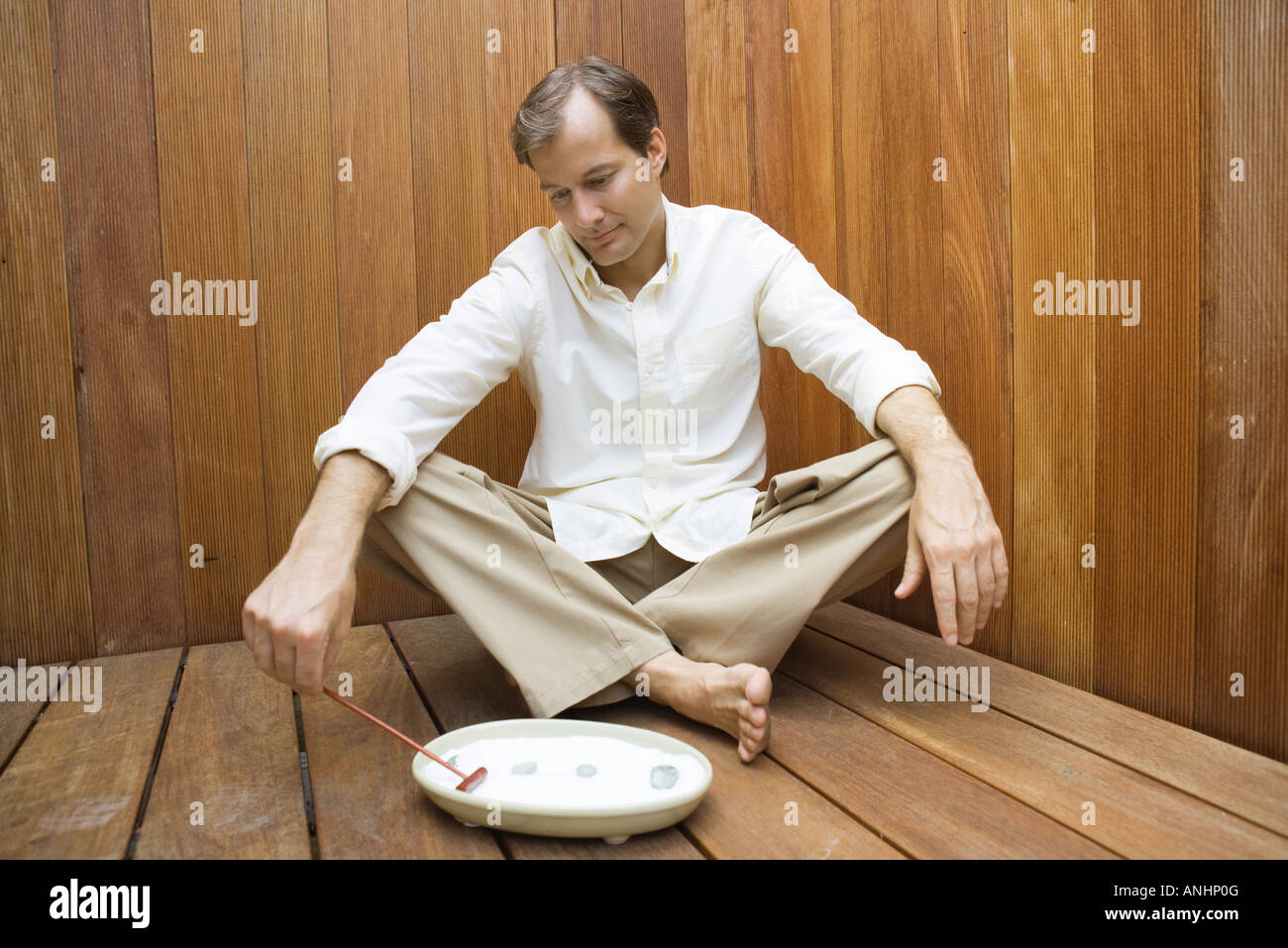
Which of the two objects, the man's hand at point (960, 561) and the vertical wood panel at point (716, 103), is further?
the vertical wood panel at point (716, 103)

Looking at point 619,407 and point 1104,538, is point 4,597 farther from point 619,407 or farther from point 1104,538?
point 1104,538

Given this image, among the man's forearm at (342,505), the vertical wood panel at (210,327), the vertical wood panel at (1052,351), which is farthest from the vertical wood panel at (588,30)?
the man's forearm at (342,505)

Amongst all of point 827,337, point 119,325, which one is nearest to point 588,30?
point 827,337

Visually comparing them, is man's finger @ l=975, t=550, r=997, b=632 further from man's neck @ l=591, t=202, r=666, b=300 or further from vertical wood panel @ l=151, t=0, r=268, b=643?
vertical wood panel @ l=151, t=0, r=268, b=643

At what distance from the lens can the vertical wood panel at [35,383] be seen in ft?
5.40

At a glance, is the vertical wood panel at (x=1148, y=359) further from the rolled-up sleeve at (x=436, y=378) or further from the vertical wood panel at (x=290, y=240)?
the vertical wood panel at (x=290, y=240)

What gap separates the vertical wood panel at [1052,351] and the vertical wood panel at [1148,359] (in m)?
0.03

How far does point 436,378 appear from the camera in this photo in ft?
4.72

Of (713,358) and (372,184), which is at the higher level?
(372,184)

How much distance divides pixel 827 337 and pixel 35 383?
1384mm

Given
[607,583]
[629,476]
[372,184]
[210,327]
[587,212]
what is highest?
[372,184]

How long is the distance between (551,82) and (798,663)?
1.05 meters

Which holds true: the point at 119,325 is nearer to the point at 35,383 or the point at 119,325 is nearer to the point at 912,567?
the point at 35,383
